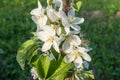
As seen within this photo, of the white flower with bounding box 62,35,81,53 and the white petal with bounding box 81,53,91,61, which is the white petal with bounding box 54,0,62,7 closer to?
the white flower with bounding box 62,35,81,53

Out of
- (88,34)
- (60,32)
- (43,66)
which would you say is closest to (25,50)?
(43,66)

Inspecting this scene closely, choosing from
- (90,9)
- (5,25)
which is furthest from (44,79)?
(90,9)

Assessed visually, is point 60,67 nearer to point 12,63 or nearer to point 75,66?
point 75,66

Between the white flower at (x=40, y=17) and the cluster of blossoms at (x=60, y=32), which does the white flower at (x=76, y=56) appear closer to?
the cluster of blossoms at (x=60, y=32)

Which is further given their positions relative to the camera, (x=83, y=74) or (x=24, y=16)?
(x=24, y=16)

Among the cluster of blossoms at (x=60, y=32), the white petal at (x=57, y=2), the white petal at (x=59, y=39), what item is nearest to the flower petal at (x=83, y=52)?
the cluster of blossoms at (x=60, y=32)

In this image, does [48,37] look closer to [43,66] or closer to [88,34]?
[43,66]
